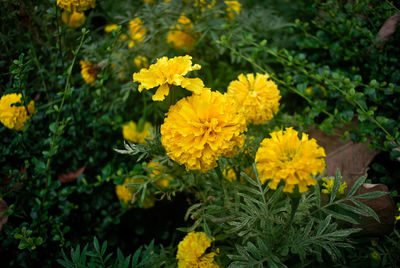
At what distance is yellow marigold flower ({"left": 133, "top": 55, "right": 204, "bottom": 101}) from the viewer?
750 mm

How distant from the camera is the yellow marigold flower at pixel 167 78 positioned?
0.75m

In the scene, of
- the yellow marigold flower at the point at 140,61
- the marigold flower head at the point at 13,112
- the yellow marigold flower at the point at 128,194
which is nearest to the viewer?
the marigold flower head at the point at 13,112

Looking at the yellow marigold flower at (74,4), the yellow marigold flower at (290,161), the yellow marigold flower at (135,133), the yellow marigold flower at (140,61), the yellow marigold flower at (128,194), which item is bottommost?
the yellow marigold flower at (128,194)

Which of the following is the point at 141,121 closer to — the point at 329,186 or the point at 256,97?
the point at 256,97

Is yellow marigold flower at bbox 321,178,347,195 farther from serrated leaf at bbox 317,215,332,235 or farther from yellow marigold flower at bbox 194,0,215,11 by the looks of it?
yellow marigold flower at bbox 194,0,215,11

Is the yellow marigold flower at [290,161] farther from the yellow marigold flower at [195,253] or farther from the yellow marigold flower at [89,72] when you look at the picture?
the yellow marigold flower at [89,72]

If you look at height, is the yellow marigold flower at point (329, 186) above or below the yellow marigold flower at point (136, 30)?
below

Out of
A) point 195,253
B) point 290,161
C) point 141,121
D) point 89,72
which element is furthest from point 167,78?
point 89,72

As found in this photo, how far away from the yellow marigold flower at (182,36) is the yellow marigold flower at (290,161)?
3.69 feet

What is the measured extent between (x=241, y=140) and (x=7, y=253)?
1195 mm

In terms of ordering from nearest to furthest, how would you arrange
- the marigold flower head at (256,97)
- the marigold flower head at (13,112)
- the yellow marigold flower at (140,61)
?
the marigold flower head at (256,97) < the marigold flower head at (13,112) < the yellow marigold flower at (140,61)

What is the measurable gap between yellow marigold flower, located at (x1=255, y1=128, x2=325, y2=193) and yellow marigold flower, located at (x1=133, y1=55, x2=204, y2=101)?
23 cm

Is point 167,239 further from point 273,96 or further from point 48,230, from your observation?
point 273,96

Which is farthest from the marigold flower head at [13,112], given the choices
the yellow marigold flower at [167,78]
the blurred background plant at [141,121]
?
the yellow marigold flower at [167,78]
